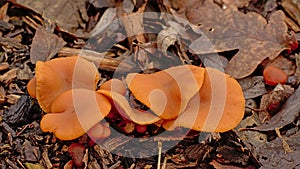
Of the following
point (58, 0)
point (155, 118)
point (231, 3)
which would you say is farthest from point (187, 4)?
point (155, 118)

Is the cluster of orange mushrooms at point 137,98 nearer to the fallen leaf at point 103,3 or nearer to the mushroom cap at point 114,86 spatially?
the mushroom cap at point 114,86

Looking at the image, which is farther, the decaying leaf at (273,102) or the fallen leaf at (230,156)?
the decaying leaf at (273,102)

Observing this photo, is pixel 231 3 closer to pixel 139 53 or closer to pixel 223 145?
pixel 139 53

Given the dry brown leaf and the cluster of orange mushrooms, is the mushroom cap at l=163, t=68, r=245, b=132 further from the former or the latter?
the dry brown leaf

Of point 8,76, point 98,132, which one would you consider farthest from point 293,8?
point 8,76

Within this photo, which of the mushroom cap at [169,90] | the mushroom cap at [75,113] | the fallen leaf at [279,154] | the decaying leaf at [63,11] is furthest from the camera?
the decaying leaf at [63,11]

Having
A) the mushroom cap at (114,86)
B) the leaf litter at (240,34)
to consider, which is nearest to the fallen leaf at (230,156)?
the leaf litter at (240,34)
